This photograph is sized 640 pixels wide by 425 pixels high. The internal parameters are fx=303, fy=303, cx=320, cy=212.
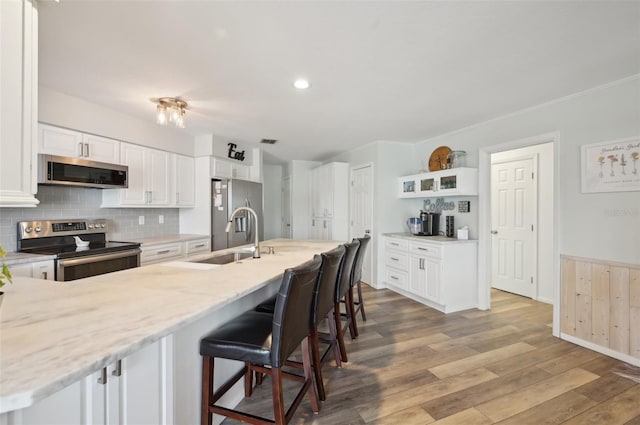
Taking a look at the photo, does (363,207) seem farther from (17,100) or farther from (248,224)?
(17,100)

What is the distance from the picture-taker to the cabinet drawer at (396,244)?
13.7 ft

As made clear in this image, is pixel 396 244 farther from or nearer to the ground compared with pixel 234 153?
nearer to the ground

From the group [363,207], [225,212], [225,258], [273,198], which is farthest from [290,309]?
[273,198]

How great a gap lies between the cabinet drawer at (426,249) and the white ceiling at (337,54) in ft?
5.18

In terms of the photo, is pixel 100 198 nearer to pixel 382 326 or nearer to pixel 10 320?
pixel 10 320

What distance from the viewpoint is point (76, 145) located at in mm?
3053

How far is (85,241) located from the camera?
10.7 ft

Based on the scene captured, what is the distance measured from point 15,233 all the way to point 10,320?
264 centimetres

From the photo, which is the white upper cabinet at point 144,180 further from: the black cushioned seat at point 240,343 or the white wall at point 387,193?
the white wall at point 387,193

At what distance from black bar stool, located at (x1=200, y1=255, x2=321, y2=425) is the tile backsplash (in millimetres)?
2594

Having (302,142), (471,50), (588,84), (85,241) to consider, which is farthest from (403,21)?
(85,241)

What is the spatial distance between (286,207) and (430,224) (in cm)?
340

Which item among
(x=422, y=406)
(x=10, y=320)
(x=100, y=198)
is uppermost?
(x=100, y=198)

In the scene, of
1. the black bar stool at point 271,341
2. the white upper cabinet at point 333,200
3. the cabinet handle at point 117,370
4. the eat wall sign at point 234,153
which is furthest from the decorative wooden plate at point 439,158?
the cabinet handle at point 117,370
